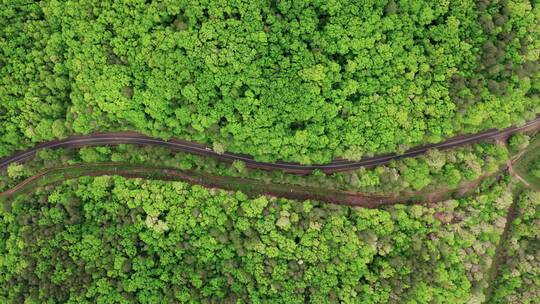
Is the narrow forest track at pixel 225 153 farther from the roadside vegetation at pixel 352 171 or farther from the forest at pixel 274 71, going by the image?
Answer: the forest at pixel 274 71

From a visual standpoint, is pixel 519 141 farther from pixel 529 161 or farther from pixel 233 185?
pixel 233 185

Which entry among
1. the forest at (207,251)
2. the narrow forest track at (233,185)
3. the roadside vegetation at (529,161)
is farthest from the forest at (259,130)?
the roadside vegetation at (529,161)

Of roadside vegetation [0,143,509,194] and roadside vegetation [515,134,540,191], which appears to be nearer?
roadside vegetation [0,143,509,194]

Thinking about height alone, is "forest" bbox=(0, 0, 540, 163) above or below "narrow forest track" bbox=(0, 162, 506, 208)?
above

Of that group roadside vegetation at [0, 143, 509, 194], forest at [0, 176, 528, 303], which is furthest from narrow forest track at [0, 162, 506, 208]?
forest at [0, 176, 528, 303]

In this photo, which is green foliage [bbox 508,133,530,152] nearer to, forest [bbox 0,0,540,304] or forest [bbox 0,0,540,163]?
forest [bbox 0,0,540,304]

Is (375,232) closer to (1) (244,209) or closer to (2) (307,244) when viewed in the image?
(2) (307,244)

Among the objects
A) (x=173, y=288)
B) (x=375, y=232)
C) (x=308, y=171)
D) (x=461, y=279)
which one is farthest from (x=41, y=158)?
(x=461, y=279)

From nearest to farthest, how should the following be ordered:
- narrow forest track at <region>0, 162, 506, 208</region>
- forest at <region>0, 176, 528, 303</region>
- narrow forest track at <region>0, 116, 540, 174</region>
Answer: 1. forest at <region>0, 176, 528, 303</region>
2. narrow forest track at <region>0, 116, 540, 174</region>
3. narrow forest track at <region>0, 162, 506, 208</region>
